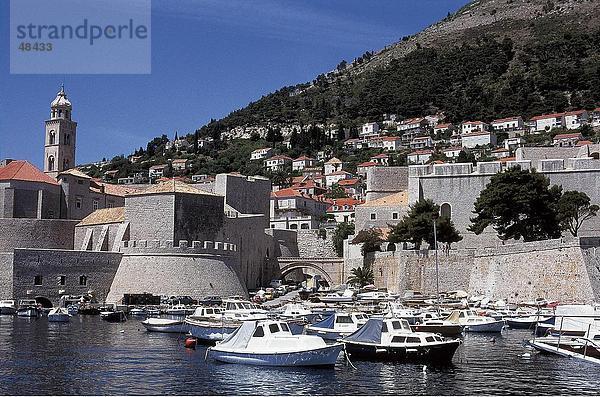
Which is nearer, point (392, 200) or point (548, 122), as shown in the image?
point (392, 200)

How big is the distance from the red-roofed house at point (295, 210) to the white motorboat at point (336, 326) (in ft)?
154

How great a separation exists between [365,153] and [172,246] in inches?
2929

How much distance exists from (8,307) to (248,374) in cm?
2453

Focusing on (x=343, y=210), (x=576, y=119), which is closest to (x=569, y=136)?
(x=576, y=119)

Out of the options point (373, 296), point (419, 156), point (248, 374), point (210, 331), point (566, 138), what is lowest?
point (248, 374)

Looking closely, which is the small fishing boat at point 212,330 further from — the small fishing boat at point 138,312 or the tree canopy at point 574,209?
the tree canopy at point 574,209

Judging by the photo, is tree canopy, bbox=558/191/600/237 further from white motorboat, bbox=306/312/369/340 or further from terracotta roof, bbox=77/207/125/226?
terracotta roof, bbox=77/207/125/226

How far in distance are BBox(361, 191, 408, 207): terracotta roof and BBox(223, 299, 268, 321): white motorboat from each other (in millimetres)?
22938

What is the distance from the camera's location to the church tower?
68250 mm

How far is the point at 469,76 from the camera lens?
139m

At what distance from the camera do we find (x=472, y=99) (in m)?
129

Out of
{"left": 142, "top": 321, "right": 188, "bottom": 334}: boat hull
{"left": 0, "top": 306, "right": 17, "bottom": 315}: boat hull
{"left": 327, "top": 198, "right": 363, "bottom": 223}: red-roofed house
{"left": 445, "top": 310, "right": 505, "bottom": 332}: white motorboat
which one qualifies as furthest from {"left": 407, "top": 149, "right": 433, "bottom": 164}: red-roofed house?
{"left": 142, "top": 321, "right": 188, "bottom": 334}: boat hull

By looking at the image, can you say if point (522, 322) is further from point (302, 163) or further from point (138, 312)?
point (302, 163)

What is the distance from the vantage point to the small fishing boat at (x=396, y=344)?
23000 mm
